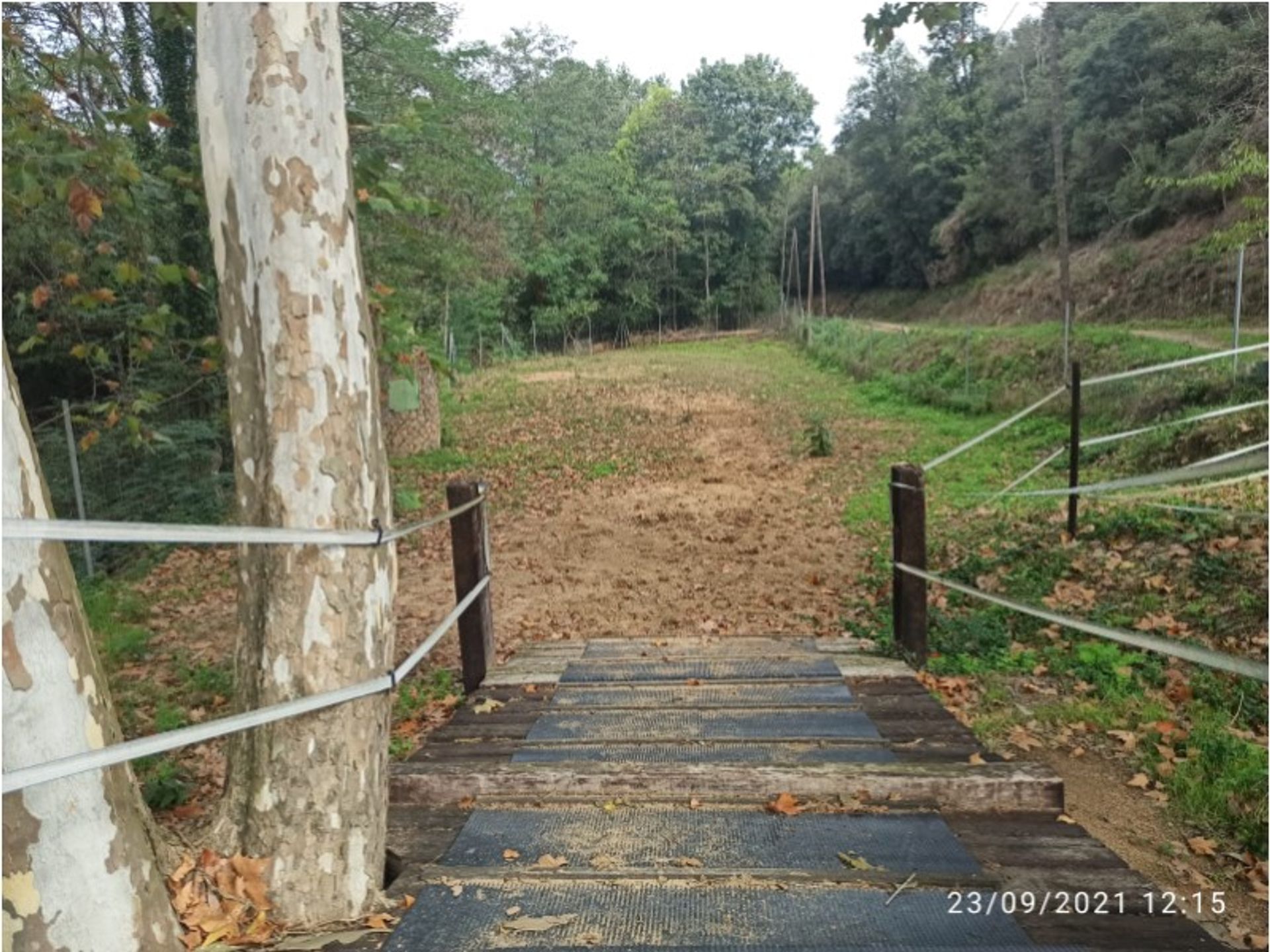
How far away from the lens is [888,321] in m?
37.8

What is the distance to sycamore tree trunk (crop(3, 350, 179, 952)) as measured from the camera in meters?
1.47

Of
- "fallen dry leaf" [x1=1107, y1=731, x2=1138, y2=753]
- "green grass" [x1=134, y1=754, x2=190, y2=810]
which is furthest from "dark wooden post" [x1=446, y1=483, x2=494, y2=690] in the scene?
"fallen dry leaf" [x1=1107, y1=731, x2=1138, y2=753]

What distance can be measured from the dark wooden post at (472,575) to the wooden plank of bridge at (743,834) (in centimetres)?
53

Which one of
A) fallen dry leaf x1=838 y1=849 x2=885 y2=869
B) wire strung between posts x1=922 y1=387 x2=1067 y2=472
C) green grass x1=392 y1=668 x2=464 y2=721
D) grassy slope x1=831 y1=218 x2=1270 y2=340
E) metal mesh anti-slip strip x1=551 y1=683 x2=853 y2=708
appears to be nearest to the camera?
fallen dry leaf x1=838 y1=849 x2=885 y2=869

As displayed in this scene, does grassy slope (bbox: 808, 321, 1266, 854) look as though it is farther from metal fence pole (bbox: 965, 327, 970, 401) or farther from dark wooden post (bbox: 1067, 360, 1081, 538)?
metal fence pole (bbox: 965, 327, 970, 401)

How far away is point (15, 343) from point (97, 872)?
12139 mm

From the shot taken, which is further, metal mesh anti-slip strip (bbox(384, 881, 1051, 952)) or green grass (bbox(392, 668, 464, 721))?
green grass (bbox(392, 668, 464, 721))

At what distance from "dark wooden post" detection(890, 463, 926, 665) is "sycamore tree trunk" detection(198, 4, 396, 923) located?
2956 mm

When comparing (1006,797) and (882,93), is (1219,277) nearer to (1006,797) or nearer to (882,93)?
(1006,797)

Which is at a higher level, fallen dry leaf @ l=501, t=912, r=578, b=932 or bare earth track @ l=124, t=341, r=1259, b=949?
fallen dry leaf @ l=501, t=912, r=578, b=932

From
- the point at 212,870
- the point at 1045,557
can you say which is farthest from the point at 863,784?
the point at 1045,557

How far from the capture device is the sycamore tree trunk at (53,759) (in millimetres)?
1467

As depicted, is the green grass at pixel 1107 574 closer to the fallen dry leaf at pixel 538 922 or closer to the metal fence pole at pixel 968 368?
the metal fence pole at pixel 968 368

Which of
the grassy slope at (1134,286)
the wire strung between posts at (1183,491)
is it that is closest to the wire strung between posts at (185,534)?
the wire strung between posts at (1183,491)
